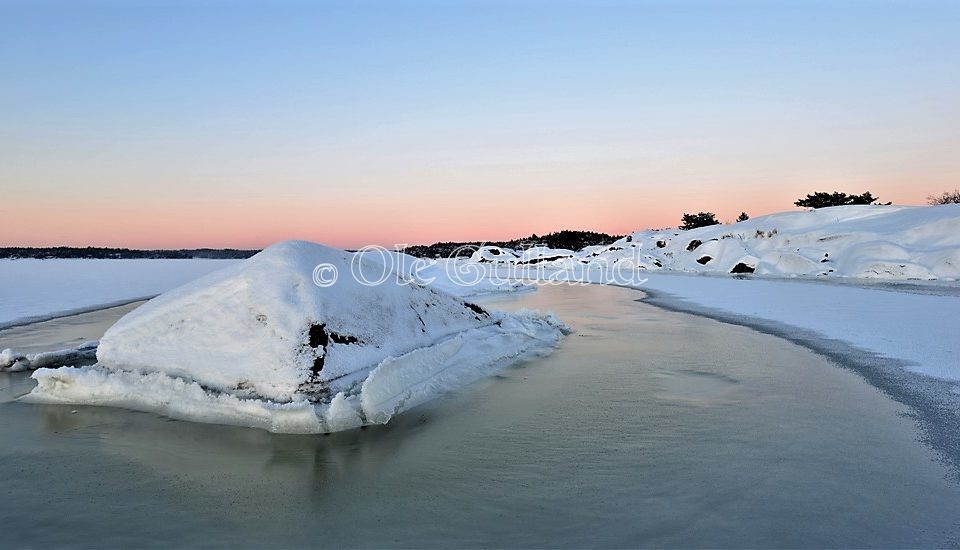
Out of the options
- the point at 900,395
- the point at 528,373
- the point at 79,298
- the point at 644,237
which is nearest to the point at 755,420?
the point at 900,395

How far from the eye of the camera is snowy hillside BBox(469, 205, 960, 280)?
63.9 ft

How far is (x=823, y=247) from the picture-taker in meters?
24.4

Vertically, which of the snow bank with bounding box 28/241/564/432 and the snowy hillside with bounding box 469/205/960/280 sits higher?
the snowy hillside with bounding box 469/205/960/280

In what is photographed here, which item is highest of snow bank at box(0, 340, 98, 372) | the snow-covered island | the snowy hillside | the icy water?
the snowy hillside

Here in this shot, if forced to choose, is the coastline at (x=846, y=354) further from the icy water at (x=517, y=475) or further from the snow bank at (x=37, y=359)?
the snow bank at (x=37, y=359)

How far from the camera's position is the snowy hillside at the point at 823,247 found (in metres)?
19.5

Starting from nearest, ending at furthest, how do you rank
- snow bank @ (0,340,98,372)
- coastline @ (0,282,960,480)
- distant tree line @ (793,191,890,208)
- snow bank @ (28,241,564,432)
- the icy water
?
1. the icy water
2. coastline @ (0,282,960,480)
3. snow bank @ (28,241,564,432)
4. snow bank @ (0,340,98,372)
5. distant tree line @ (793,191,890,208)

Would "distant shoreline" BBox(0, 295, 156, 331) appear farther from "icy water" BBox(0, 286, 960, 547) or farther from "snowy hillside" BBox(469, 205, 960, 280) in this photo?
"snowy hillside" BBox(469, 205, 960, 280)

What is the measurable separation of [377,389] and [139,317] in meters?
2.53

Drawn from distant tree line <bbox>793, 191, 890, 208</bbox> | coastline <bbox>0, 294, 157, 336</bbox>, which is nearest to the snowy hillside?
distant tree line <bbox>793, 191, 890, 208</bbox>

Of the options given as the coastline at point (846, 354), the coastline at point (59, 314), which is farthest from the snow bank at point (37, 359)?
the coastline at point (59, 314)

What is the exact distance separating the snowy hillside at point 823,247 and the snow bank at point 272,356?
797 inches

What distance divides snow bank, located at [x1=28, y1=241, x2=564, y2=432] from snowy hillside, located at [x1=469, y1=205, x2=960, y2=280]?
2025 centimetres

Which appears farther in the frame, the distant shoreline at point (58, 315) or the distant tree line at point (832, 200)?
the distant tree line at point (832, 200)
